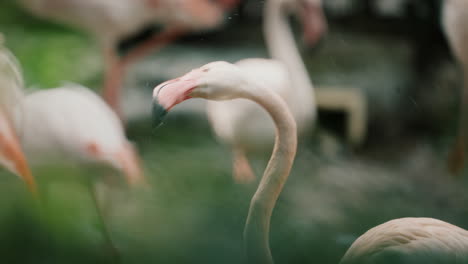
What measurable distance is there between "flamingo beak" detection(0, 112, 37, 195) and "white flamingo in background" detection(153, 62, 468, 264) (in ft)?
1.17

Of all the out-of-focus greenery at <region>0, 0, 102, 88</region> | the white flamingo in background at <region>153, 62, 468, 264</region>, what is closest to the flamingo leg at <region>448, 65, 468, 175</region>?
the white flamingo in background at <region>153, 62, 468, 264</region>

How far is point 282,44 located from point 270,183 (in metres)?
0.30

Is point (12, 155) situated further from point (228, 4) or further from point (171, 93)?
point (228, 4)

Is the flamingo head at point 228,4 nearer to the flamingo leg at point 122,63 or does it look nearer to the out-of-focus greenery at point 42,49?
the flamingo leg at point 122,63

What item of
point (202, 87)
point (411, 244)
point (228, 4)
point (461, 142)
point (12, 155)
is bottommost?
point (411, 244)

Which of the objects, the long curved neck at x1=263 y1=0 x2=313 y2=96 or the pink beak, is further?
the long curved neck at x1=263 y1=0 x2=313 y2=96

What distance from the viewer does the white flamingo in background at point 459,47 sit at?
3.44 feet

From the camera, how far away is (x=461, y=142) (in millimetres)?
1063

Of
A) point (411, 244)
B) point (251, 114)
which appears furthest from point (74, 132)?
point (411, 244)

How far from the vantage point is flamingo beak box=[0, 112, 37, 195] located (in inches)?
42.3

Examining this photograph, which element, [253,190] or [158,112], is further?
[253,190]

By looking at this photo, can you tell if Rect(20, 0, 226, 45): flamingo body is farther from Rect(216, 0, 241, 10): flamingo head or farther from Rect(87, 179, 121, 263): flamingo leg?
Rect(87, 179, 121, 263): flamingo leg

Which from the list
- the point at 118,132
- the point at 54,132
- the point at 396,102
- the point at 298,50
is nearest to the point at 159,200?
the point at 118,132

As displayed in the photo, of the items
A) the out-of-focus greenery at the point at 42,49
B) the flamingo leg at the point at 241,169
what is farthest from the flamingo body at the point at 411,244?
the out-of-focus greenery at the point at 42,49
